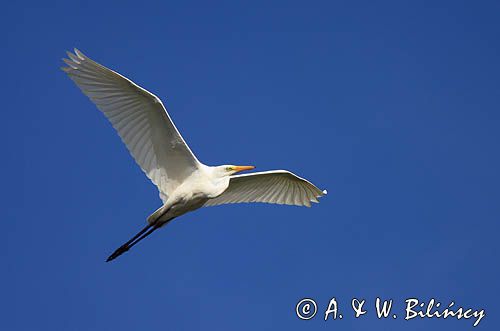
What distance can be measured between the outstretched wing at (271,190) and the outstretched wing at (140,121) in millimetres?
1430

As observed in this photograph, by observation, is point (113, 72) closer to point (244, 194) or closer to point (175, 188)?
point (175, 188)

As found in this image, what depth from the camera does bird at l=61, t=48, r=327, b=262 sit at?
49.8 ft

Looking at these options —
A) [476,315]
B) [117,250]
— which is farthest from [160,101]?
[476,315]

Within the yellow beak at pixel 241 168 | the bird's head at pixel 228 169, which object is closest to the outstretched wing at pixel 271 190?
the yellow beak at pixel 241 168

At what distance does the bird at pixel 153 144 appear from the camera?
49.8 ft

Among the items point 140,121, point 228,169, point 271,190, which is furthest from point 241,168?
point 140,121

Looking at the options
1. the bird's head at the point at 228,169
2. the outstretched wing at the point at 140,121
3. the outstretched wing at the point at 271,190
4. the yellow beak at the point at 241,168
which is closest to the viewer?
the outstretched wing at the point at 140,121

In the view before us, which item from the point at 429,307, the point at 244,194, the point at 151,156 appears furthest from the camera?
the point at 244,194

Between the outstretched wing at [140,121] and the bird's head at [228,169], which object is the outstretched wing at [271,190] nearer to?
the bird's head at [228,169]

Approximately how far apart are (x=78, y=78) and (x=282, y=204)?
16.4 ft

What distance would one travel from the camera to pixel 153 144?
15.7 m

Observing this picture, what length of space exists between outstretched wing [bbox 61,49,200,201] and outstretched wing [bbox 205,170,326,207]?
143cm

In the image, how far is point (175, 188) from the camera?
15898mm

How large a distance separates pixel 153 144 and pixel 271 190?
2.99 meters
